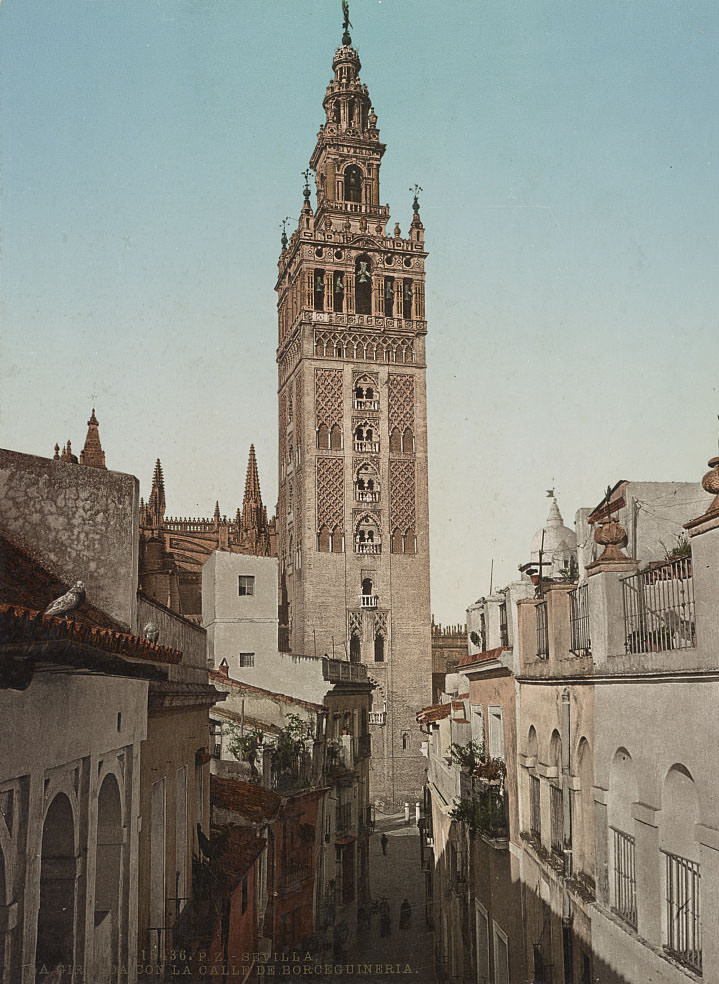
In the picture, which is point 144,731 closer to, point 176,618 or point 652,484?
point 176,618

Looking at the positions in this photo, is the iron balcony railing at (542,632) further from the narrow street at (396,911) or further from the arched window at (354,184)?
the arched window at (354,184)

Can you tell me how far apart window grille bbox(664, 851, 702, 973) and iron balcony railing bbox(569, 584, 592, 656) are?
304cm

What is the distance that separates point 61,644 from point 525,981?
359 inches

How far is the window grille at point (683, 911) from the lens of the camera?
7641 mm

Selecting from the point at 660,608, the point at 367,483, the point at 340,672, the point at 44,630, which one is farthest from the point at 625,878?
the point at 367,483

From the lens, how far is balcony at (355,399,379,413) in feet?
150

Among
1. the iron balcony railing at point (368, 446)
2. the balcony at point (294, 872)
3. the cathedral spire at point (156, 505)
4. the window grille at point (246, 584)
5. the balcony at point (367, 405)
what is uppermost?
the balcony at point (367, 405)

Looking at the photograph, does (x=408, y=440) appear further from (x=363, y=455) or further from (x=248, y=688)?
(x=248, y=688)

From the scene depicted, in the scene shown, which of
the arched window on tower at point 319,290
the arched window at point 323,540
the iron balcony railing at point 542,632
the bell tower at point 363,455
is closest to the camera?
the iron balcony railing at point 542,632

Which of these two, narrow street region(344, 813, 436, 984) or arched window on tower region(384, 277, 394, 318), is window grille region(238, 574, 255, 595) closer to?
narrow street region(344, 813, 436, 984)

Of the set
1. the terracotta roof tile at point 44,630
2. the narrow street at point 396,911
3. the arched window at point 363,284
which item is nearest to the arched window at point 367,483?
the arched window at point 363,284

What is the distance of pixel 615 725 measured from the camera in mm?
9320

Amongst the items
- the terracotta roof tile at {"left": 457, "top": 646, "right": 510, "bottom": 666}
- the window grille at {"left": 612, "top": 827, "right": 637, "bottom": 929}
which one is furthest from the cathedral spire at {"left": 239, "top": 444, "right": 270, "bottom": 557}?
the window grille at {"left": 612, "top": 827, "right": 637, "bottom": 929}

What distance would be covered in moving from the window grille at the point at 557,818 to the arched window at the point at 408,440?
112 ft
